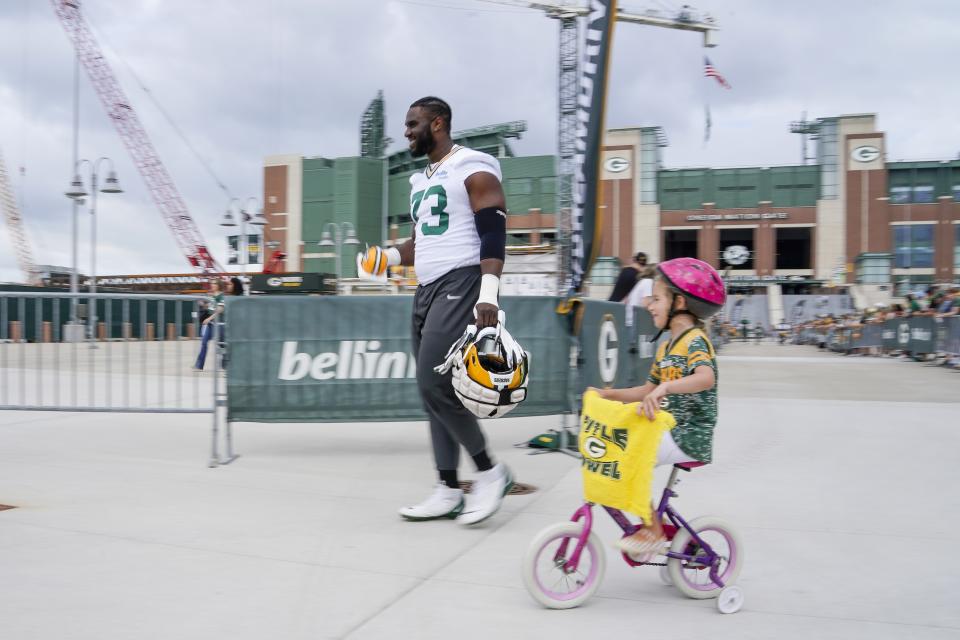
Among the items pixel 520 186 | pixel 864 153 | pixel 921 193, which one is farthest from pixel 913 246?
pixel 520 186

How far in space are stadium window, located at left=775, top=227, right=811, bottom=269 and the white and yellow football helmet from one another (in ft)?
235

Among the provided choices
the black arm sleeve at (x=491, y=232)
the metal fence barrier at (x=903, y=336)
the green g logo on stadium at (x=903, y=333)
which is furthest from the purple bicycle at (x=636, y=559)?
the green g logo on stadium at (x=903, y=333)

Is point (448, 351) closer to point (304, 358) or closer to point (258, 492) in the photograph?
point (258, 492)

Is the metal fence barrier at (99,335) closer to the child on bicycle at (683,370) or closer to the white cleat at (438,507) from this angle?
the white cleat at (438,507)

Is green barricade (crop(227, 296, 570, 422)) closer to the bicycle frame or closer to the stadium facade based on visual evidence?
the bicycle frame

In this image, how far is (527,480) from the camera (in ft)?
17.0

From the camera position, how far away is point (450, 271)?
13.0ft

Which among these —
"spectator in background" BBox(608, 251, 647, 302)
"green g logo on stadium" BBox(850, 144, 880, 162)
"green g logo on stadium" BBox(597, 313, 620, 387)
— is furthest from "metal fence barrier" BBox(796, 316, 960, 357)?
"green g logo on stadium" BBox(850, 144, 880, 162)

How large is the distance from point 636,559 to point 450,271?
174cm

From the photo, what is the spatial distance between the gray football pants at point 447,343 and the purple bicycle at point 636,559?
116cm

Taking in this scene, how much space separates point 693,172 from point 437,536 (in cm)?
6936

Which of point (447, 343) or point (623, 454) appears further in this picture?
point (447, 343)

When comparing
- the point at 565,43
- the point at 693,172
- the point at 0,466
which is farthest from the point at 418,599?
the point at 693,172

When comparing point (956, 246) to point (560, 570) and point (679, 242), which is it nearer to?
point (679, 242)
